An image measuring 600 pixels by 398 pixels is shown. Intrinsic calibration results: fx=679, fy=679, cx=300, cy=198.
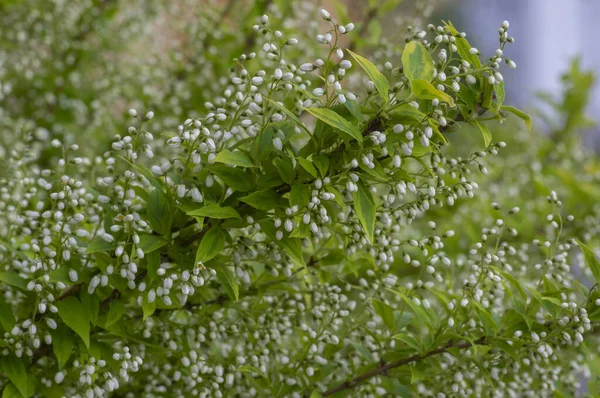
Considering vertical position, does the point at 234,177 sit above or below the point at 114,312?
above

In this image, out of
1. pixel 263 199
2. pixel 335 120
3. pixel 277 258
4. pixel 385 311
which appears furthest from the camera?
pixel 385 311

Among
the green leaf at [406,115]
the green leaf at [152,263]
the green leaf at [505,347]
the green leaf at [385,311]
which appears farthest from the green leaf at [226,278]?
the green leaf at [505,347]

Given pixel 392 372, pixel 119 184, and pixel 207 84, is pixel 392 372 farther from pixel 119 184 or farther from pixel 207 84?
pixel 207 84

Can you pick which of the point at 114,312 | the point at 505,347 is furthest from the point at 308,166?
the point at 505,347

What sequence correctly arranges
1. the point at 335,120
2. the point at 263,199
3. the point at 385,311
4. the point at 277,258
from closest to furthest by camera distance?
the point at 335,120, the point at 263,199, the point at 277,258, the point at 385,311

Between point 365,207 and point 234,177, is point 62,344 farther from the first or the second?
point 365,207

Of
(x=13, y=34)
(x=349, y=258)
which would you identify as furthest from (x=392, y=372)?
(x=13, y=34)

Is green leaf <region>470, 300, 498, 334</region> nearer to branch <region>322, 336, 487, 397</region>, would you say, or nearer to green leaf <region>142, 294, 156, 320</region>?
branch <region>322, 336, 487, 397</region>
